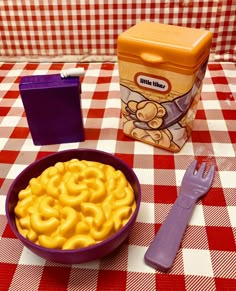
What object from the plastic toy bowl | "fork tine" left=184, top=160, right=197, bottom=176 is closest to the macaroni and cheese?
the plastic toy bowl

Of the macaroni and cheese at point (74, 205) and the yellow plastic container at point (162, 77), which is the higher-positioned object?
the yellow plastic container at point (162, 77)

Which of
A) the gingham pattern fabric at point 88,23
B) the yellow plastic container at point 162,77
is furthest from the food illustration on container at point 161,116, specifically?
the gingham pattern fabric at point 88,23

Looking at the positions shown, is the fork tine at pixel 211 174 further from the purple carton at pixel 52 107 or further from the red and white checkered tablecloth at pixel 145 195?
the purple carton at pixel 52 107

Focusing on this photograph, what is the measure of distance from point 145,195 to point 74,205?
0.19 metres

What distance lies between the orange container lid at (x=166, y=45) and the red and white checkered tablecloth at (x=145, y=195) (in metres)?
0.23

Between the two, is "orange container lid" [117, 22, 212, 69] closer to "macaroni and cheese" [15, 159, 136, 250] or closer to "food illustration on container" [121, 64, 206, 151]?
"food illustration on container" [121, 64, 206, 151]

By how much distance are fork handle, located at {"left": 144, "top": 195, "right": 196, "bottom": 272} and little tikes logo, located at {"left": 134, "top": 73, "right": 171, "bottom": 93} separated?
0.80 feet

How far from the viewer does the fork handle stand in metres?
0.52

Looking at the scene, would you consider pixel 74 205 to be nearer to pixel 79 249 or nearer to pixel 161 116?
pixel 79 249

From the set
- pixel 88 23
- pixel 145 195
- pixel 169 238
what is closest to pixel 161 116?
pixel 145 195

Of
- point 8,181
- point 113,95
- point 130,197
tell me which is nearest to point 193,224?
point 130,197

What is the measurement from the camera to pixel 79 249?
1.50 ft

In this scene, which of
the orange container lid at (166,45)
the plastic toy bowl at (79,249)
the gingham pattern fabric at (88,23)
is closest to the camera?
the plastic toy bowl at (79,249)

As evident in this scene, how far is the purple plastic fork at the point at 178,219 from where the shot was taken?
0.52 m
